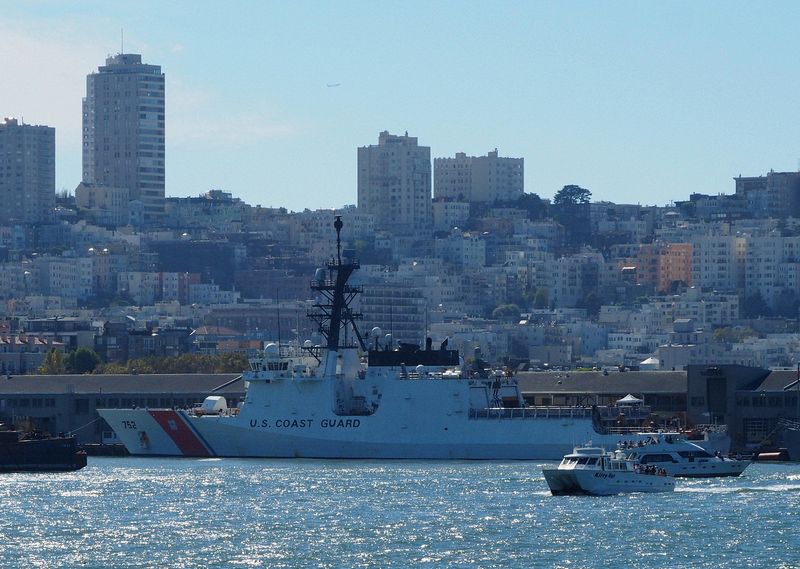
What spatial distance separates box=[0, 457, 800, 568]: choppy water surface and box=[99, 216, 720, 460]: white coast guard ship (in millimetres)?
6616

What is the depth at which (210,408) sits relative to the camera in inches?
3285

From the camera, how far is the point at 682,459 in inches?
2758

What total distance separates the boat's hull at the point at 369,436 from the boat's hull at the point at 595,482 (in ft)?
40.0

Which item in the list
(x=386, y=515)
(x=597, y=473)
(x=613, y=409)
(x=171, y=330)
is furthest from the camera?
(x=171, y=330)

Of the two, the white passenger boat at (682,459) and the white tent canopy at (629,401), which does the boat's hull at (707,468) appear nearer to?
the white passenger boat at (682,459)

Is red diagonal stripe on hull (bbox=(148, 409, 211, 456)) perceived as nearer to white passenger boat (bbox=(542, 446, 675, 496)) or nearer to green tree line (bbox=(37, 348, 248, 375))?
white passenger boat (bbox=(542, 446, 675, 496))

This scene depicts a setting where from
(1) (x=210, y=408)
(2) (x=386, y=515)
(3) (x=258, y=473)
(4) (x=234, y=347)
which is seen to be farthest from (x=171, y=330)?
(2) (x=386, y=515)

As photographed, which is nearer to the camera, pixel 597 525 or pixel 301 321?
pixel 597 525

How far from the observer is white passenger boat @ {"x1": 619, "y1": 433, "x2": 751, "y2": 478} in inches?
2744

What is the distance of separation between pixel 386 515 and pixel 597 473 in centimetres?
749

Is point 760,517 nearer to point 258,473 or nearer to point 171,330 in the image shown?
point 258,473

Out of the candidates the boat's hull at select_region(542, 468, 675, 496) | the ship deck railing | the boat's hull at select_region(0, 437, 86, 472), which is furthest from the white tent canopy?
the boat's hull at select_region(0, 437, 86, 472)

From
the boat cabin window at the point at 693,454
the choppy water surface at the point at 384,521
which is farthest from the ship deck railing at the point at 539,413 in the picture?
the boat cabin window at the point at 693,454

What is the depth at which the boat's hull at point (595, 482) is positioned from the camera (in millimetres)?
63219
